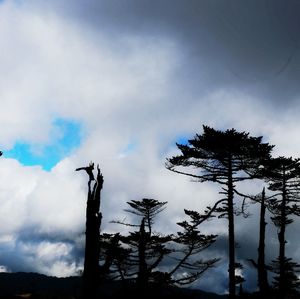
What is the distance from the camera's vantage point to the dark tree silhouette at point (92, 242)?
7738 mm

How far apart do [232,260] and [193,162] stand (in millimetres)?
6192

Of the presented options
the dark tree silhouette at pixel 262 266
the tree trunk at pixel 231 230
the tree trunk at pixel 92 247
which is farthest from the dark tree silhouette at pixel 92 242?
the tree trunk at pixel 231 230

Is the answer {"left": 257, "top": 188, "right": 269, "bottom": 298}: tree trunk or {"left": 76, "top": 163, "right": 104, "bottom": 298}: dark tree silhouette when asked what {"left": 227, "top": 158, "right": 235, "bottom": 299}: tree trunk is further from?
{"left": 76, "top": 163, "right": 104, "bottom": 298}: dark tree silhouette

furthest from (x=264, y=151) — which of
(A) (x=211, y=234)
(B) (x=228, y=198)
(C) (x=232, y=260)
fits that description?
(A) (x=211, y=234)

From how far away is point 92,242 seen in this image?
8023 millimetres

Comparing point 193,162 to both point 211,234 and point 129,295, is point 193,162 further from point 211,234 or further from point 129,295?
point 129,295

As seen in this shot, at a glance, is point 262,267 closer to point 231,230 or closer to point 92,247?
point 231,230

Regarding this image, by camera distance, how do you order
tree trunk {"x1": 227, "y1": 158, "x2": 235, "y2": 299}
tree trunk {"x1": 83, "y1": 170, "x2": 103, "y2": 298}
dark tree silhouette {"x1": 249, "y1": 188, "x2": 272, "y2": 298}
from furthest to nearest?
tree trunk {"x1": 227, "y1": 158, "x2": 235, "y2": 299}, dark tree silhouette {"x1": 249, "y1": 188, "x2": 272, "y2": 298}, tree trunk {"x1": 83, "y1": 170, "x2": 103, "y2": 298}

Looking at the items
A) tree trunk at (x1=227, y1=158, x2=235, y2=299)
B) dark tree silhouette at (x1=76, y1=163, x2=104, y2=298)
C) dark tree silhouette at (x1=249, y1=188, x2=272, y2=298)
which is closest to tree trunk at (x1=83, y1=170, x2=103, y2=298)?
dark tree silhouette at (x1=76, y1=163, x2=104, y2=298)

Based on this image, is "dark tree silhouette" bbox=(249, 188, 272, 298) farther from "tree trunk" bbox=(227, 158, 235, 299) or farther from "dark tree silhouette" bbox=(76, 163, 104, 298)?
"dark tree silhouette" bbox=(76, 163, 104, 298)

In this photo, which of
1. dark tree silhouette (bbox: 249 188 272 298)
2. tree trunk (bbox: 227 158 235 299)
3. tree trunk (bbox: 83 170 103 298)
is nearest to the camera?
tree trunk (bbox: 83 170 103 298)

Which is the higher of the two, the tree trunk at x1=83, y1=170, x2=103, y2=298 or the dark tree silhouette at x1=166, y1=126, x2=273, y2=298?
the dark tree silhouette at x1=166, y1=126, x2=273, y2=298

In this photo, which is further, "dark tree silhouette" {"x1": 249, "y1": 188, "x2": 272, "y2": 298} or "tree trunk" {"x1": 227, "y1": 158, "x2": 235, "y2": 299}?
"tree trunk" {"x1": 227, "y1": 158, "x2": 235, "y2": 299}

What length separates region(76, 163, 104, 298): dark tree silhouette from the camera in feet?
25.4
